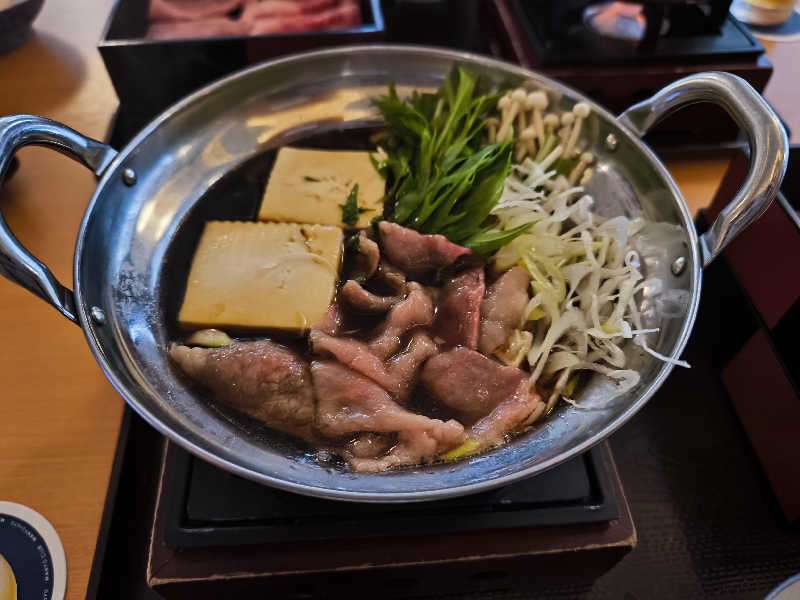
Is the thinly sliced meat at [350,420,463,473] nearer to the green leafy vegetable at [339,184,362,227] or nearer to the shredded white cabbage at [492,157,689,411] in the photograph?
the shredded white cabbage at [492,157,689,411]

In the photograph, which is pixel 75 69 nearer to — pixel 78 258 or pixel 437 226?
pixel 78 258

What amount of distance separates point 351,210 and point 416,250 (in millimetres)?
318

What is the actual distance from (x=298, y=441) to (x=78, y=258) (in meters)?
0.81

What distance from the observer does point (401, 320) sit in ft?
5.56

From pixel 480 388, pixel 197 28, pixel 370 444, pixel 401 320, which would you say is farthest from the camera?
pixel 197 28

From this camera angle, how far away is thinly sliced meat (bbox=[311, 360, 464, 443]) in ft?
4.82

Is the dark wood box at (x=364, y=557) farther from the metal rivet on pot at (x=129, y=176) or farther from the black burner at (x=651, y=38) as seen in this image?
the black burner at (x=651, y=38)

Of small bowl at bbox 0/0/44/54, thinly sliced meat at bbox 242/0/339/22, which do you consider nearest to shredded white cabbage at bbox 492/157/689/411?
thinly sliced meat at bbox 242/0/339/22

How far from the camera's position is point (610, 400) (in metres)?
1.48

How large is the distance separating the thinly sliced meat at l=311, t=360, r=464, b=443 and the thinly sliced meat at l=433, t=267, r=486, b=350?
29 centimetres

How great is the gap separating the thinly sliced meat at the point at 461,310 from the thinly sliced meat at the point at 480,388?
0.07 meters

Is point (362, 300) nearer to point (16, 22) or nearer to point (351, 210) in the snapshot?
point (351, 210)

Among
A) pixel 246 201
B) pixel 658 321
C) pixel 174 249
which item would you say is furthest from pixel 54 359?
pixel 658 321

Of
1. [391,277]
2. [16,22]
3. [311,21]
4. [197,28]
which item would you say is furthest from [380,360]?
[16,22]
